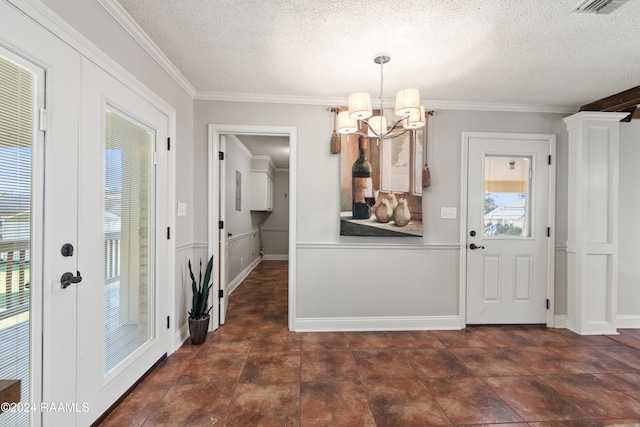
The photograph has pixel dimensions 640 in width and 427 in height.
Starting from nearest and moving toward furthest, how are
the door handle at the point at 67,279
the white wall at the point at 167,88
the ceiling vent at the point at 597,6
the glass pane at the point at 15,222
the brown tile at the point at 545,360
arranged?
the glass pane at the point at 15,222
the door handle at the point at 67,279
the white wall at the point at 167,88
the ceiling vent at the point at 597,6
the brown tile at the point at 545,360

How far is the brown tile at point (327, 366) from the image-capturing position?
203 centimetres

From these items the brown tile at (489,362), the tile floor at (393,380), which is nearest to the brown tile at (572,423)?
the tile floor at (393,380)

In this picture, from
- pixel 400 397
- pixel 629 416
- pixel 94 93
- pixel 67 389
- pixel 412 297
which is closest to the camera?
pixel 67 389

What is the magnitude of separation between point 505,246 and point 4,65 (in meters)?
3.90

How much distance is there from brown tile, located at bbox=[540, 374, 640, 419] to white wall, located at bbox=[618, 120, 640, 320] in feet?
5.40

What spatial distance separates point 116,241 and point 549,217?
399cm

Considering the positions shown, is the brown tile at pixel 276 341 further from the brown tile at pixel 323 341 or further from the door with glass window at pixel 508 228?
the door with glass window at pixel 508 228

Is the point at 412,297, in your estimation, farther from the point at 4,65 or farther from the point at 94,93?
the point at 4,65

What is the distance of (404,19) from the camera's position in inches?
67.0

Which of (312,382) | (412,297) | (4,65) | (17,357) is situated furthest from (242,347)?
(4,65)

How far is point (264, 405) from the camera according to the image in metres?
1.73

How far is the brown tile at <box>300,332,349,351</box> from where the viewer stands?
2.50 metres

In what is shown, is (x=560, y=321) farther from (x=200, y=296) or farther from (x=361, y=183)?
(x=200, y=296)

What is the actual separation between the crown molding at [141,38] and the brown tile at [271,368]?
2473mm
